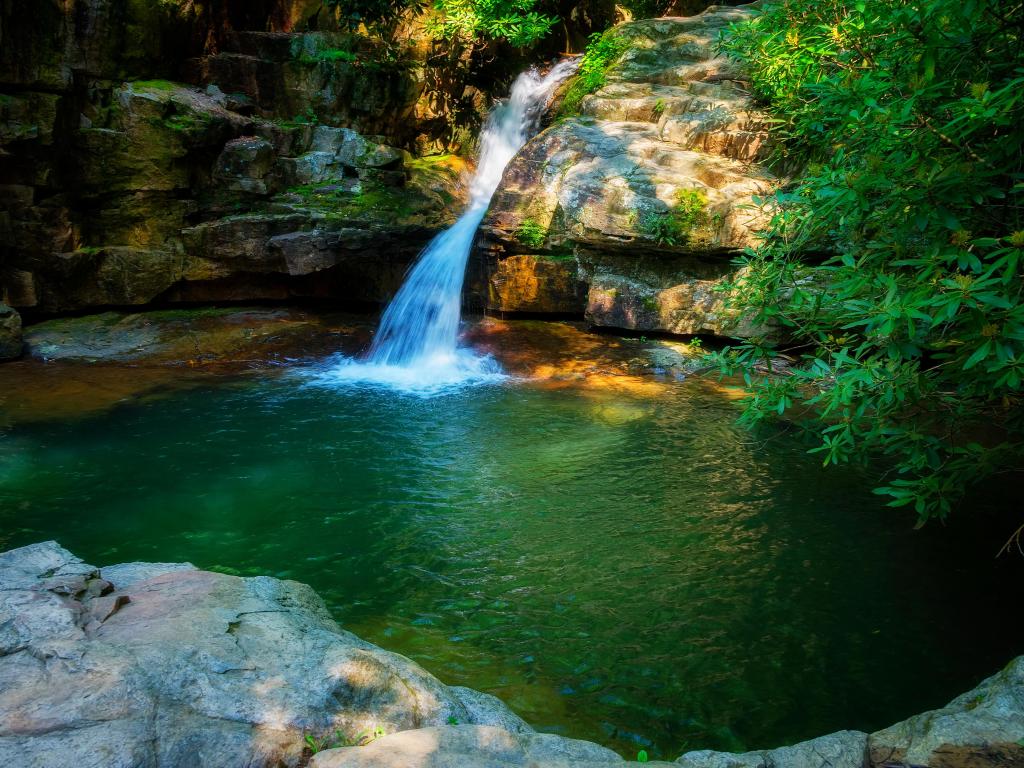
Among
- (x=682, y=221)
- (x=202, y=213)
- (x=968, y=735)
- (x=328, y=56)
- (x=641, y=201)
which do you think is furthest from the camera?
(x=328, y=56)

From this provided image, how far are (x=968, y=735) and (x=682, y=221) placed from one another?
24.9 ft

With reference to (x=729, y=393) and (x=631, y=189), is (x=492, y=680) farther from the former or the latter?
(x=631, y=189)

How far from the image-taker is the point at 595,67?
12.3m

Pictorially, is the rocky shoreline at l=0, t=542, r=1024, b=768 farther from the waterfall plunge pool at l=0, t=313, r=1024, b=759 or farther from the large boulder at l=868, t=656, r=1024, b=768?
the waterfall plunge pool at l=0, t=313, r=1024, b=759

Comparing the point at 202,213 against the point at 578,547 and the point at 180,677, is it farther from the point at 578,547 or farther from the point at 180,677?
the point at 180,677

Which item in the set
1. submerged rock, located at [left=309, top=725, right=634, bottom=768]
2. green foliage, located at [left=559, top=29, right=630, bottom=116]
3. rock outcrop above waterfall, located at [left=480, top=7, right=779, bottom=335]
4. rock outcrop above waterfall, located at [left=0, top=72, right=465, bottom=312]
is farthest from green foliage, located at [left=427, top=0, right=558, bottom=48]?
submerged rock, located at [left=309, top=725, right=634, bottom=768]

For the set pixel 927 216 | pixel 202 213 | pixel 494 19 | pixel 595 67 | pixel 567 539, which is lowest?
pixel 567 539

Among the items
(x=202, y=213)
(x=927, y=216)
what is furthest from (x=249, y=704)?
(x=202, y=213)

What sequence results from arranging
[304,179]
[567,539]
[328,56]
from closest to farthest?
1. [567,539]
2. [304,179]
3. [328,56]

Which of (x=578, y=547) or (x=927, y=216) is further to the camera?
(x=578, y=547)

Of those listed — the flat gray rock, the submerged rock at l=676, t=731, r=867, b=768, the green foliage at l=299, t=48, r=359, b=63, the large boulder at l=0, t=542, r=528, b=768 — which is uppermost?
the green foliage at l=299, t=48, r=359, b=63

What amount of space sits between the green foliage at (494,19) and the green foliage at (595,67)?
138 centimetres

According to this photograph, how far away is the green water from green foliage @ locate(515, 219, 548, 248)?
334cm

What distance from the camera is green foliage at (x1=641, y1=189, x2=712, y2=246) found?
9219 mm
